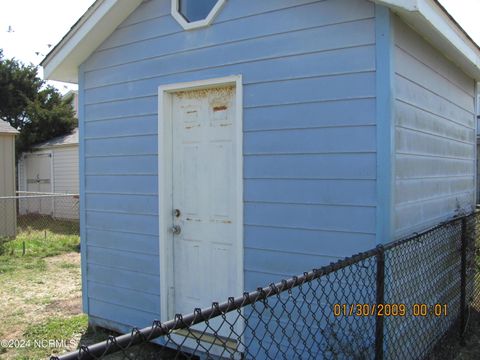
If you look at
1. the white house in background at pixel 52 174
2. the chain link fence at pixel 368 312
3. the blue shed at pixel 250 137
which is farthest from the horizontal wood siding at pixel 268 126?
the white house in background at pixel 52 174

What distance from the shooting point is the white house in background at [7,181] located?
36.4ft

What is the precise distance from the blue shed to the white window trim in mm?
12

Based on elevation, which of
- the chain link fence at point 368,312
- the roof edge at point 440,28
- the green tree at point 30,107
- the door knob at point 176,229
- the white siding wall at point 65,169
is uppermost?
the green tree at point 30,107

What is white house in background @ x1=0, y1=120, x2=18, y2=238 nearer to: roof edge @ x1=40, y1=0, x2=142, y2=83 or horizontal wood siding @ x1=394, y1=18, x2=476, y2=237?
roof edge @ x1=40, y1=0, x2=142, y2=83

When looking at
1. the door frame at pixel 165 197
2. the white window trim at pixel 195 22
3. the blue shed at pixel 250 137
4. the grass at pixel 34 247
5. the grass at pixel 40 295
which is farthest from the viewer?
the grass at pixel 34 247

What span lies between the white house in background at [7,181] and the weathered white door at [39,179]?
4.65m

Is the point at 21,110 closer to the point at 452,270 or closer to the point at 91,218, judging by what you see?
the point at 91,218

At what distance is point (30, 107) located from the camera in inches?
748

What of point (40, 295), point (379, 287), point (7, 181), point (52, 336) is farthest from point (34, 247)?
point (379, 287)

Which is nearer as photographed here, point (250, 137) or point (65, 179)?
point (250, 137)

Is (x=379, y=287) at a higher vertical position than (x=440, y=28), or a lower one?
lower

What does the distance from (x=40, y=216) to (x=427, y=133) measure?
14748mm

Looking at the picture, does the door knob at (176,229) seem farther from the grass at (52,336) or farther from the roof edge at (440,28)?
the roof edge at (440,28)

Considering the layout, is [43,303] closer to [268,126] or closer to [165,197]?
[165,197]
